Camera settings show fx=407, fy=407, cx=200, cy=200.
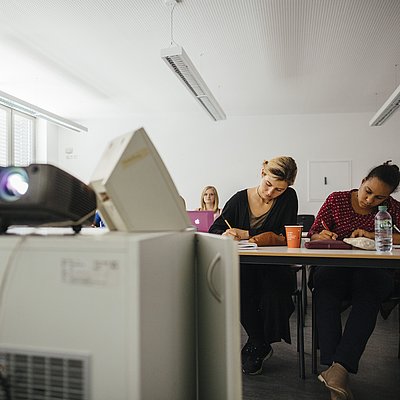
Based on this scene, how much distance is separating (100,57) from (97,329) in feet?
12.7

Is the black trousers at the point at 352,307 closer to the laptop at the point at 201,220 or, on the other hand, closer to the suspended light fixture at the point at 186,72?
the laptop at the point at 201,220

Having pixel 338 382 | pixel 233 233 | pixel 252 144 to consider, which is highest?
pixel 252 144

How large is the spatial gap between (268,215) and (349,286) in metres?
0.58

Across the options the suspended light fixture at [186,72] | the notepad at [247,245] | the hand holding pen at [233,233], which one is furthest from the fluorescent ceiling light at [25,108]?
the notepad at [247,245]

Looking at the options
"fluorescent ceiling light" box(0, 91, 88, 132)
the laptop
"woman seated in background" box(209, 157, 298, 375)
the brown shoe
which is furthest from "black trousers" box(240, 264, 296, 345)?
"fluorescent ceiling light" box(0, 91, 88, 132)

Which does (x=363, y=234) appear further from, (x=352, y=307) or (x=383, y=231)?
(x=352, y=307)

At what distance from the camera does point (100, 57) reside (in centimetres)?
408

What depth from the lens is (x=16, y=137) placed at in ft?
20.4

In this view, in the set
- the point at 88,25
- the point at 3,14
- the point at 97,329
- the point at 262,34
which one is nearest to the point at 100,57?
the point at 88,25

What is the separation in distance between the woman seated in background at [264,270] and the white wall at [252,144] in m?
4.03

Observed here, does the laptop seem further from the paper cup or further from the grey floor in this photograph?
the grey floor

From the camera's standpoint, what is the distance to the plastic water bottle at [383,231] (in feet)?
6.41

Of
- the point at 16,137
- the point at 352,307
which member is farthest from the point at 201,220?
the point at 16,137

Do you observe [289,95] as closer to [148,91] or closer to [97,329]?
[148,91]
